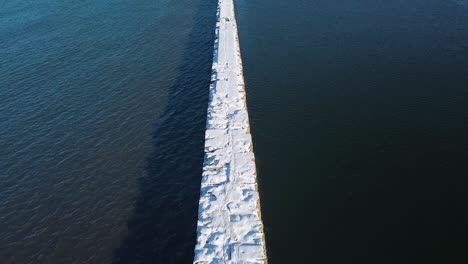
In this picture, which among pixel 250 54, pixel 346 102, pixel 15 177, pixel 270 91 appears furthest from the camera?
pixel 250 54

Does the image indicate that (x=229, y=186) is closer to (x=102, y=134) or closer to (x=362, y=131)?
(x=362, y=131)

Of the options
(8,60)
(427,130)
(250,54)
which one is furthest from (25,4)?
(427,130)

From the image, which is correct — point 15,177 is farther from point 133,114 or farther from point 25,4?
point 25,4

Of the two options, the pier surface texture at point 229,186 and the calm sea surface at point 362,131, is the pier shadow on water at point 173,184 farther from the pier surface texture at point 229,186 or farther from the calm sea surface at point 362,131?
the calm sea surface at point 362,131

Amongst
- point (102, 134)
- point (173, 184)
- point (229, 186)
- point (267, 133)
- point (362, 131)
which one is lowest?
point (173, 184)

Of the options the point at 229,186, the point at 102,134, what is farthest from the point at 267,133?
the point at 102,134

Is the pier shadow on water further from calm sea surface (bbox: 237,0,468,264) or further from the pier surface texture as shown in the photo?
calm sea surface (bbox: 237,0,468,264)
